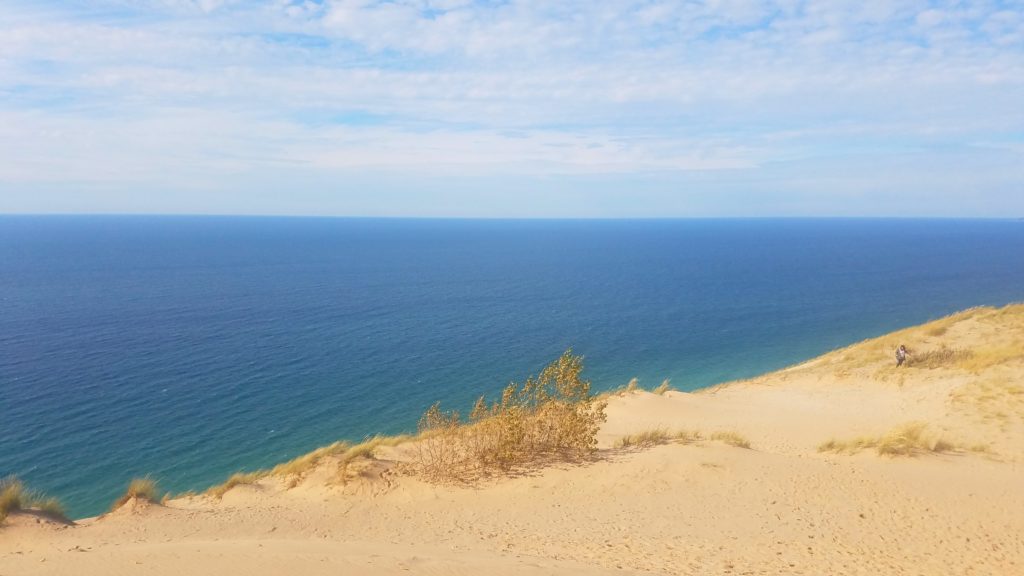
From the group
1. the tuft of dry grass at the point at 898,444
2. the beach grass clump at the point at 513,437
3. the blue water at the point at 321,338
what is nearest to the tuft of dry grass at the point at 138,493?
the beach grass clump at the point at 513,437

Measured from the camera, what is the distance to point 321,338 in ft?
156

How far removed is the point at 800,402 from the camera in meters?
26.8

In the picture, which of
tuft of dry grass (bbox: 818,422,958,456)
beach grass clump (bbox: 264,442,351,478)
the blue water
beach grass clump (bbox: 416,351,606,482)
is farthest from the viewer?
the blue water

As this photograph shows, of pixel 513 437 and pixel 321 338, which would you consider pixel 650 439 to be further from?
pixel 321 338

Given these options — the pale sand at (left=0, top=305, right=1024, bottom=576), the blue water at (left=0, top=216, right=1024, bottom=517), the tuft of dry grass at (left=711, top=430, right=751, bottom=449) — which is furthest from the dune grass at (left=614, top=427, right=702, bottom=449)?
the blue water at (left=0, top=216, right=1024, bottom=517)

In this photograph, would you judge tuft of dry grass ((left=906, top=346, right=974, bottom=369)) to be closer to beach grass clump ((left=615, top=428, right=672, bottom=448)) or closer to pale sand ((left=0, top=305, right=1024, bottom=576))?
pale sand ((left=0, top=305, right=1024, bottom=576))

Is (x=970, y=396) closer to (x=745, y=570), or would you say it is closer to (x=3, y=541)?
(x=745, y=570)

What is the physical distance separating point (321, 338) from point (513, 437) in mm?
36021

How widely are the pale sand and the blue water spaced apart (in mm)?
12826

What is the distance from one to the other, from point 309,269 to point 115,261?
119 feet

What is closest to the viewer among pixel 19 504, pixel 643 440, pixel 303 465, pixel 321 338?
pixel 19 504

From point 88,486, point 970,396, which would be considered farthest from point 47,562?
point 970,396

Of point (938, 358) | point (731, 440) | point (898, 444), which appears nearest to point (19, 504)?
point (731, 440)

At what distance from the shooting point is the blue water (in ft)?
A: 89.1
